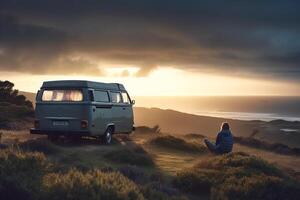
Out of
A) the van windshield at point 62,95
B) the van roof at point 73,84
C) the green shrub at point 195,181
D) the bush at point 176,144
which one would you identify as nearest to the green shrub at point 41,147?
the van windshield at point 62,95

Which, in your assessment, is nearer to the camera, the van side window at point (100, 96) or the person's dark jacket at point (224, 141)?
the person's dark jacket at point (224, 141)

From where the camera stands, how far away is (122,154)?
15.2 m

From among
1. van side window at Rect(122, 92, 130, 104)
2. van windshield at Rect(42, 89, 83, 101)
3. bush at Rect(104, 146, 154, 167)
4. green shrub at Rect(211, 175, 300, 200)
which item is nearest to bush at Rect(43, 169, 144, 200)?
green shrub at Rect(211, 175, 300, 200)

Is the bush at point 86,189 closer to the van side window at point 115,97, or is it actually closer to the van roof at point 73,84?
the van roof at point 73,84

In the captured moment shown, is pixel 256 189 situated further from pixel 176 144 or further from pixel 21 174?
pixel 176 144

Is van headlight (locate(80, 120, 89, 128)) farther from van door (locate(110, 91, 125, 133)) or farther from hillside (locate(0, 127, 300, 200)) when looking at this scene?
van door (locate(110, 91, 125, 133))

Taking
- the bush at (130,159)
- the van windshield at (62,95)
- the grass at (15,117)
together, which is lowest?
the bush at (130,159)

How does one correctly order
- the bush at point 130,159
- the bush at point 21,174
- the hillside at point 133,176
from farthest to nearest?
the bush at point 130,159
the bush at point 21,174
the hillside at point 133,176

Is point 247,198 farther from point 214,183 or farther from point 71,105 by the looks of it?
point 71,105

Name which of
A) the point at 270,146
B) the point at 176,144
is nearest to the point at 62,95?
the point at 176,144

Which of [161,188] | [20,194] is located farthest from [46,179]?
[161,188]

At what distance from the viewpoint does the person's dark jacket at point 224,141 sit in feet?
56.0

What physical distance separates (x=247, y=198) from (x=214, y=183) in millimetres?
1389

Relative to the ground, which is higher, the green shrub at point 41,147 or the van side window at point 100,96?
the van side window at point 100,96
